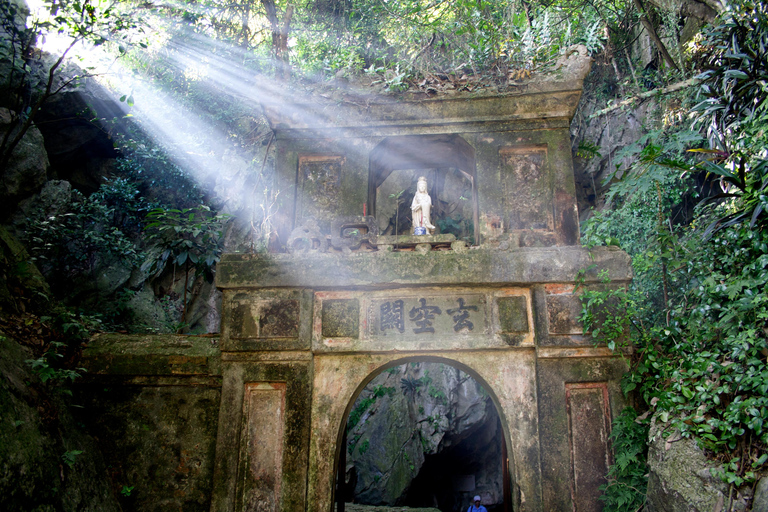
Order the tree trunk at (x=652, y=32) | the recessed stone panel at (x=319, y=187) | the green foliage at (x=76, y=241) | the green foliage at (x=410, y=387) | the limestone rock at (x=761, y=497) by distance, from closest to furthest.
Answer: the limestone rock at (x=761, y=497) → the recessed stone panel at (x=319, y=187) → the tree trunk at (x=652, y=32) → the green foliage at (x=76, y=241) → the green foliage at (x=410, y=387)

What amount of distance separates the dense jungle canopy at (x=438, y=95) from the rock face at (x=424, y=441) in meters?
5.52

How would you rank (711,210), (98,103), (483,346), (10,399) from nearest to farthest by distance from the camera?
(10,399) < (483,346) < (711,210) < (98,103)

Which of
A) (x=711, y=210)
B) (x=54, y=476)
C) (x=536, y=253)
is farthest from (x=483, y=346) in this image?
(x=54, y=476)

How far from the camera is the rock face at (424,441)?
38.8 ft

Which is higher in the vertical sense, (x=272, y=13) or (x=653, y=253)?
(x=272, y=13)

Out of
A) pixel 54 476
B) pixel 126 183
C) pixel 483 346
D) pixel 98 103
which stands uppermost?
pixel 98 103

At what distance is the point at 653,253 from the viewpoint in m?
4.46

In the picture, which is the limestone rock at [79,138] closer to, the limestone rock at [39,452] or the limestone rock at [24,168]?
the limestone rock at [24,168]

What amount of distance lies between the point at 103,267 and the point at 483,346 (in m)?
8.29

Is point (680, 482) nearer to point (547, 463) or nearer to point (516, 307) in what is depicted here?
point (547, 463)

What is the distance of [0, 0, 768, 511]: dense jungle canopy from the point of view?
12.9ft

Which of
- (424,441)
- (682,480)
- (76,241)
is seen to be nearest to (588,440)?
(682,480)

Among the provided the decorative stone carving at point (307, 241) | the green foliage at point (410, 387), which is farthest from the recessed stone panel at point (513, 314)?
the green foliage at point (410, 387)

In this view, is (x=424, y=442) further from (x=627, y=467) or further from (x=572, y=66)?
(x=572, y=66)
